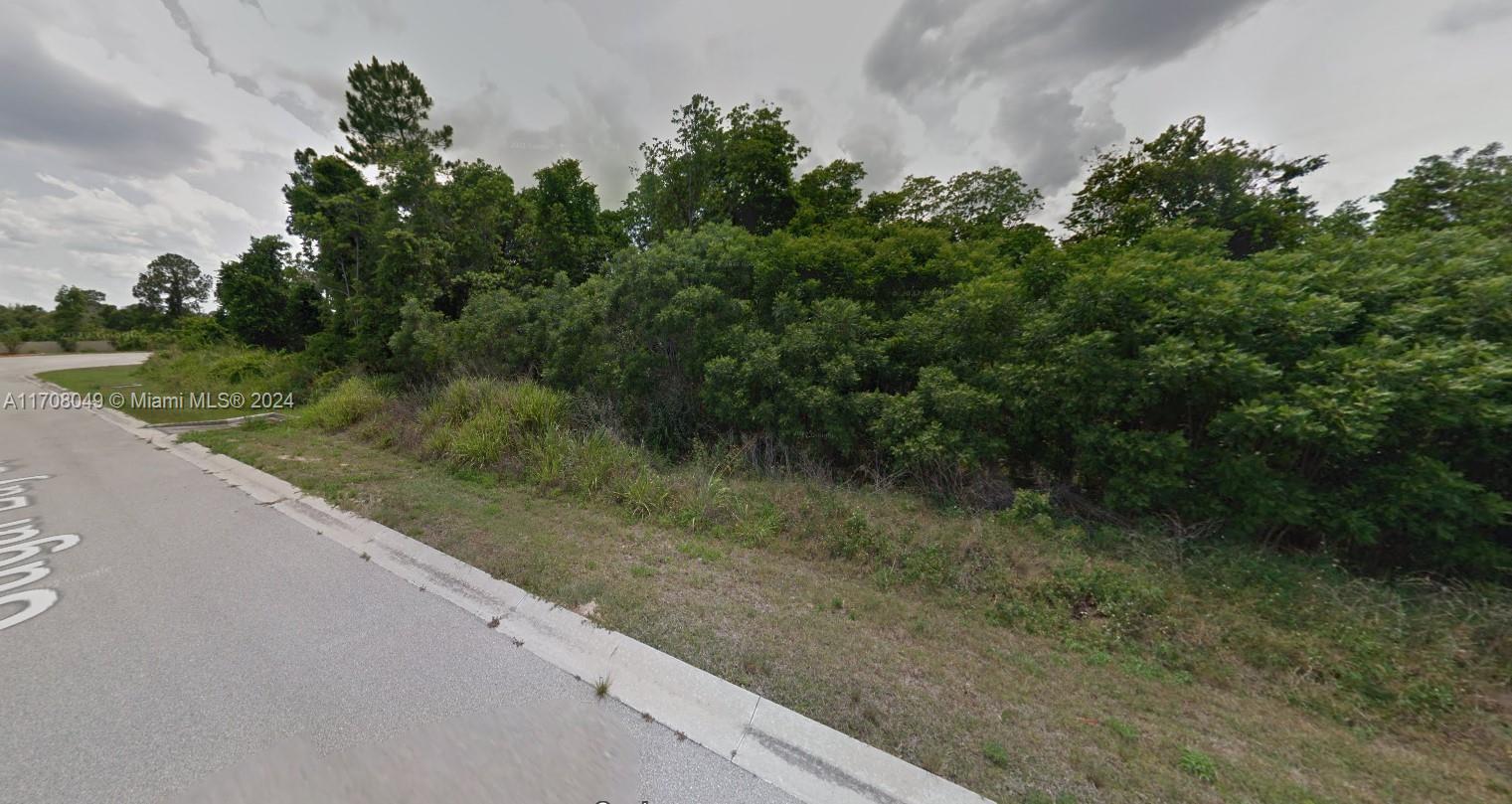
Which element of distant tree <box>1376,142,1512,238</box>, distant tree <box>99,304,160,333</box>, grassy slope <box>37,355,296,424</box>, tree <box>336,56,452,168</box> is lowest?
grassy slope <box>37,355,296,424</box>

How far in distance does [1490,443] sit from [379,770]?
688 cm

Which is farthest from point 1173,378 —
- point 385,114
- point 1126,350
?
point 385,114

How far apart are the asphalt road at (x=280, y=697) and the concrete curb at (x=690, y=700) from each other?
0.08 metres

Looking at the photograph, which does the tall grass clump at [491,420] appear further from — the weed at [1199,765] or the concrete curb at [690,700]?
the weed at [1199,765]

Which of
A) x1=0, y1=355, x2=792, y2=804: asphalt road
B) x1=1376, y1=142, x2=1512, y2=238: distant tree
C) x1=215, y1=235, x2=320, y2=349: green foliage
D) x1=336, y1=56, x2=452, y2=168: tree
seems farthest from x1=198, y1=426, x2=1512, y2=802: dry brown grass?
x1=215, y1=235, x2=320, y2=349: green foliage

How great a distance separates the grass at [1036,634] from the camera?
6.67ft

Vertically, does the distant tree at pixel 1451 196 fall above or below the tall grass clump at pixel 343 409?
above

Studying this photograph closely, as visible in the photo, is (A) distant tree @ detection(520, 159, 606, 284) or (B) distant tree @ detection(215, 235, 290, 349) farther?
(B) distant tree @ detection(215, 235, 290, 349)

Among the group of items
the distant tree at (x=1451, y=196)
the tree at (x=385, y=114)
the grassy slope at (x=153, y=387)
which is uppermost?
the tree at (x=385, y=114)

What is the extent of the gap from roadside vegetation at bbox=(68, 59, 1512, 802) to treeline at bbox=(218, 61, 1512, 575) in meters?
0.04

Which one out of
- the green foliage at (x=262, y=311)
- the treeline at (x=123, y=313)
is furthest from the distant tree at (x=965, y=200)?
the treeline at (x=123, y=313)

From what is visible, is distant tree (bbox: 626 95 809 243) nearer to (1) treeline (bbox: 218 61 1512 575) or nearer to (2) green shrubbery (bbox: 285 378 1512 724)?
(1) treeline (bbox: 218 61 1512 575)

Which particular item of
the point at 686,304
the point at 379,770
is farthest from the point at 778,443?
the point at 379,770

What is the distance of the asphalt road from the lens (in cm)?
186
